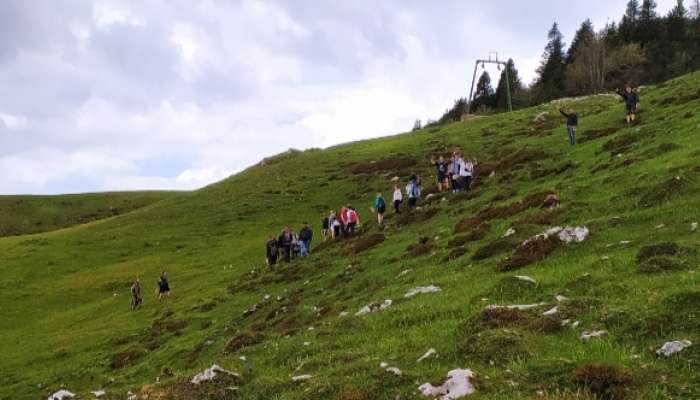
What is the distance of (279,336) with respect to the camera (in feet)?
66.9

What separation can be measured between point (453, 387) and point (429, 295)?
8.52 meters

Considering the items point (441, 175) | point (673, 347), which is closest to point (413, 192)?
point (441, 175)

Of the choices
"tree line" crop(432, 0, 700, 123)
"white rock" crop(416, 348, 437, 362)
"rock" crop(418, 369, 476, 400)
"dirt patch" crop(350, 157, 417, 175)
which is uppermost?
"tree line" crop(432, 0, 700, 123)

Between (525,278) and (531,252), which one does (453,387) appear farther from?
(531,252)

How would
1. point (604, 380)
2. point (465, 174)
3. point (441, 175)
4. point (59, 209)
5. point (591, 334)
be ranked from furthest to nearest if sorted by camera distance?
point (59, 209) < point (441, 175) < point (465, 174) < point (591, 334) < point (604, 380)

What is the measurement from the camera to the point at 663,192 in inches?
851

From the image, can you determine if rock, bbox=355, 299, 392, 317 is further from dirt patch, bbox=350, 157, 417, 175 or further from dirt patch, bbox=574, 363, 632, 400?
dirt patch, bbox=350, 157, 417, 175

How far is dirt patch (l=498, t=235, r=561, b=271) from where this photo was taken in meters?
19.0

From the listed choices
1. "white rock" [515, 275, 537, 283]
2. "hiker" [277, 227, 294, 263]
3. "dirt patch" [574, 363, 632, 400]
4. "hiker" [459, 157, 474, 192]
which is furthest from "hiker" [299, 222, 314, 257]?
"dirt patch" [574, 363, 632, 400]

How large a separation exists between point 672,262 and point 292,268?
991 inches

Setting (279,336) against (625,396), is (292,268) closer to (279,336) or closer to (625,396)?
(279,336)

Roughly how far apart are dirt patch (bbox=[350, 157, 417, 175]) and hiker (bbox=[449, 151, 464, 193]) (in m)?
27.9

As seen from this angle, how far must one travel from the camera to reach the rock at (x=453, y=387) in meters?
9.91

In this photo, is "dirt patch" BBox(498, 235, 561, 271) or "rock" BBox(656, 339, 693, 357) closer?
"rock" BBox(656, 339, 693, 357)
